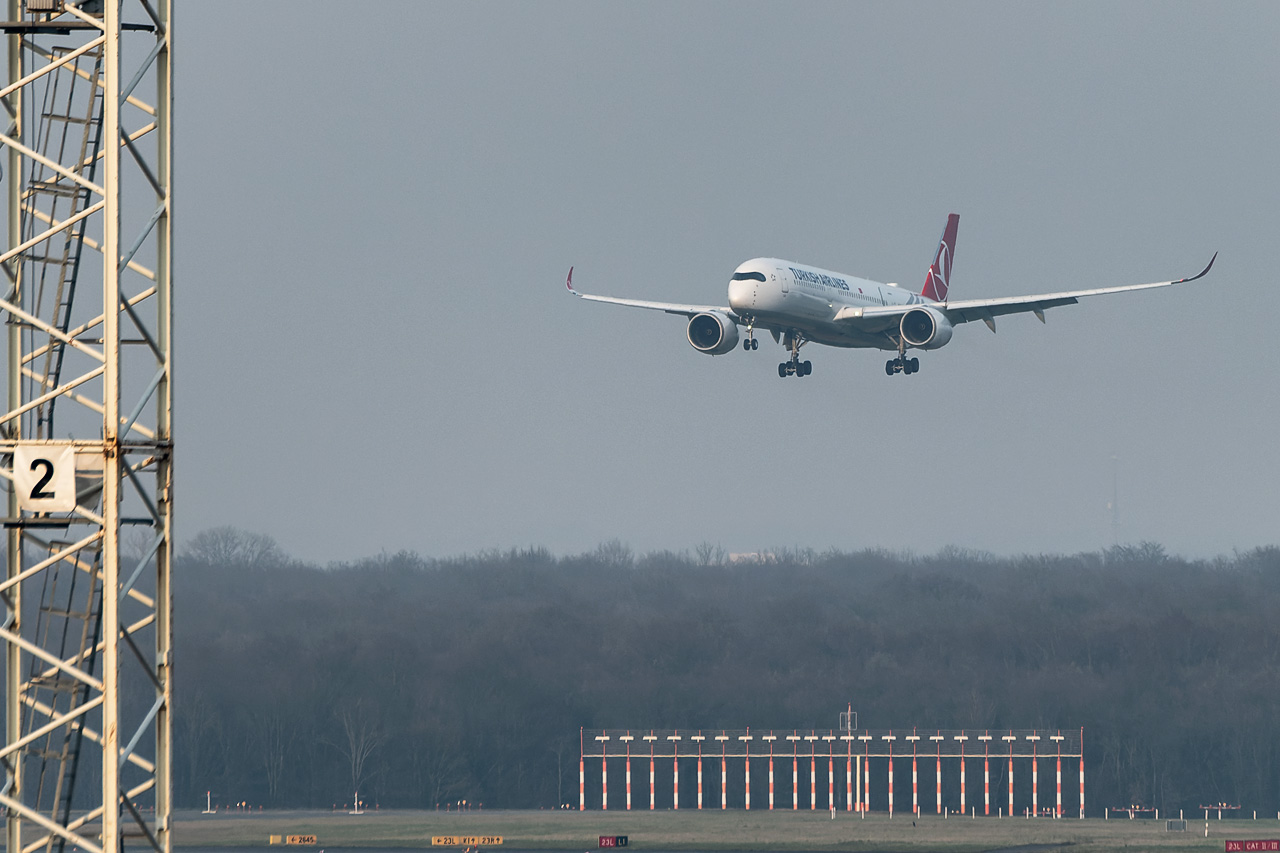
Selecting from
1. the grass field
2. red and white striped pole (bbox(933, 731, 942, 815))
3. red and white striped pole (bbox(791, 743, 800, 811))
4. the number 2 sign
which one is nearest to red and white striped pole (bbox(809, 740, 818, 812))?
red and white striped pole (bbox(791, 743, 800, 811))

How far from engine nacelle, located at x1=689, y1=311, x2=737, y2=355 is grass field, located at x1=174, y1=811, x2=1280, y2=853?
22.2 m

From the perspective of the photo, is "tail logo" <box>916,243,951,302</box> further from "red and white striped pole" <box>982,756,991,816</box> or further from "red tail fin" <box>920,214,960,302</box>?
"red and white striped pole" <box>982,756,991,816</box>

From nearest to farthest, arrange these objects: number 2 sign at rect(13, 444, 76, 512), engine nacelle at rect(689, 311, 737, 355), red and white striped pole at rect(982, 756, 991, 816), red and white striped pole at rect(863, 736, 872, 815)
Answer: number 2 sign at rect(13, 444, 76, 512) → engine nacelle at rect(689, 311, 737, 355) → red and white striped pole at rect(863, 736, 872, 815) → red and white striped pole at rect(982, 756, 991, 816)

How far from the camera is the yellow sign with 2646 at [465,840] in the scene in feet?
257

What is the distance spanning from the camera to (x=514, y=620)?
448 feet

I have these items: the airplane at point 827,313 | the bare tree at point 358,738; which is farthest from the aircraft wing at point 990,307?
the bare tree at point 358,738

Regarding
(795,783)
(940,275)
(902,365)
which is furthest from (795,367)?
(940,275)

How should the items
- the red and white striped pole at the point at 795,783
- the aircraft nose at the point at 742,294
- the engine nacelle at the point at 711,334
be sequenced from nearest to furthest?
1. the aircraft nose at the point at 742,294
2. the engine nacelle at the point at 711,334
3. the red and white striped pole at the point at 795,783

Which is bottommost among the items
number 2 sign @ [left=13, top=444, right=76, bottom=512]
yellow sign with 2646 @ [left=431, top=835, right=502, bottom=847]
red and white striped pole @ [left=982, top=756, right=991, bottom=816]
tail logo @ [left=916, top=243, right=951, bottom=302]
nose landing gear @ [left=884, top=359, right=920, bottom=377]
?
red and white striped pole @ [left=982, top=756, right=991, bottom=816]

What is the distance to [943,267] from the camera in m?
132

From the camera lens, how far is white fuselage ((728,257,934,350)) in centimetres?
8319

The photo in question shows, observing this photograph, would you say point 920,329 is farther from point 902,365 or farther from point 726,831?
point 726,831

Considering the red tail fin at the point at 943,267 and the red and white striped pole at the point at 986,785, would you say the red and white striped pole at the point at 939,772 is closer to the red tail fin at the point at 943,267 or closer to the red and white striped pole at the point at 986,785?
the red and white striped pole at the point at 986,785

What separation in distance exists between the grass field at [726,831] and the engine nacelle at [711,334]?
2216cm
